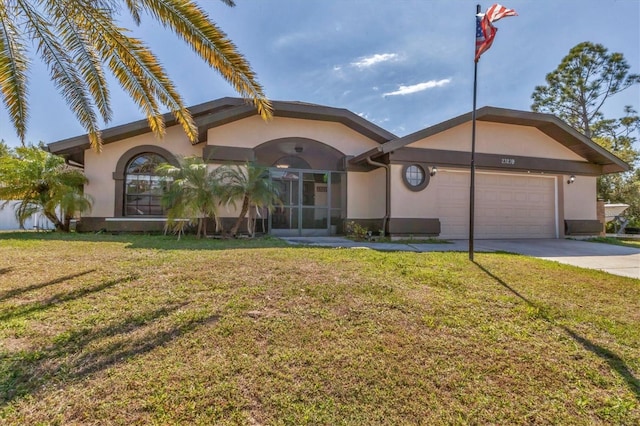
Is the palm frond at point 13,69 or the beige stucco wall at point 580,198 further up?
the palm frond at point 13,69

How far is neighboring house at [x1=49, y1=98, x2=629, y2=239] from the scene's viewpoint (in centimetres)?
1166

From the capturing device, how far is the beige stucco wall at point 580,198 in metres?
13.4

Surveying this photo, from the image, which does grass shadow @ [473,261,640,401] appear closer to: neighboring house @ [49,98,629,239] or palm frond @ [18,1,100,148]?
neighboring house @ [49,98,629,239]

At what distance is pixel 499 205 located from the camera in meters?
12.8

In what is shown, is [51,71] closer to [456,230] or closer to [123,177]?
[123,177]

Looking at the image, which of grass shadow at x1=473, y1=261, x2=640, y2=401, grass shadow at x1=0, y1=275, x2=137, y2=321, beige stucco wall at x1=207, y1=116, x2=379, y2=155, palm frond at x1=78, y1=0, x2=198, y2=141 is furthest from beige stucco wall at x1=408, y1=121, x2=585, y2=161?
grass shadow at x1=0, y1=275, x2=137, y2=321

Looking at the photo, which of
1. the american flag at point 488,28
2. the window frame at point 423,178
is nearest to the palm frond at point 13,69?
the american flag at point 488,28

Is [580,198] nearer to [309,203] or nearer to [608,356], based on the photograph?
A: [309,203]

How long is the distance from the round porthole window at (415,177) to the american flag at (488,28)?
16.3ft

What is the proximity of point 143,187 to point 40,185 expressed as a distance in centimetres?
295

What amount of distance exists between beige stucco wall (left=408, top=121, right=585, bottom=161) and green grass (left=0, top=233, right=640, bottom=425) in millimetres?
7504

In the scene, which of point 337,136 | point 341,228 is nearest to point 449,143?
point 337,136

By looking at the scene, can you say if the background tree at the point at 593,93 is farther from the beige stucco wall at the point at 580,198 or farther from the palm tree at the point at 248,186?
the palm tree at the point at 248,186

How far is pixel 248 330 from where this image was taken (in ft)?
11.5
